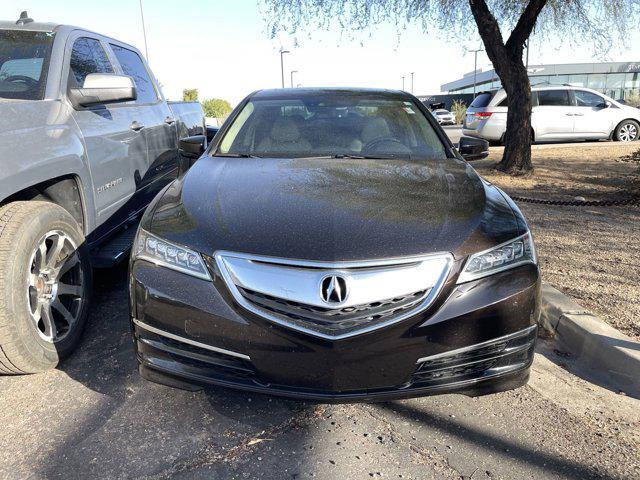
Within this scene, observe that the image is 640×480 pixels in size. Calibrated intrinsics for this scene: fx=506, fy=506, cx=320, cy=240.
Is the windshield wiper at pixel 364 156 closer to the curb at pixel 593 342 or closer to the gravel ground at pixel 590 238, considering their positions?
the curb at pixel 593 342

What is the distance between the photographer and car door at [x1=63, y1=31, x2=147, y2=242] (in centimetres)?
342

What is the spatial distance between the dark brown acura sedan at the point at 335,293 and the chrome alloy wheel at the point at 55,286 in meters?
0.75

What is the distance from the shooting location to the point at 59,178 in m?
3.08

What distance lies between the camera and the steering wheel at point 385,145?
3479 millimetres

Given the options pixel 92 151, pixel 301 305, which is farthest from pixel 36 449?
pixel 92 151

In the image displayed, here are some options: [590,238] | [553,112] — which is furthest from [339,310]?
[553,112]

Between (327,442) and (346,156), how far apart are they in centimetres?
183

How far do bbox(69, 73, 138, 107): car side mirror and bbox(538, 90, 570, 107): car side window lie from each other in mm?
13690

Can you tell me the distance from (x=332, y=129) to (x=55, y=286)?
207 centimetres

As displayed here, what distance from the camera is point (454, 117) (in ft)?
124

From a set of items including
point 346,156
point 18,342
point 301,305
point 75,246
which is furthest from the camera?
point 346,156

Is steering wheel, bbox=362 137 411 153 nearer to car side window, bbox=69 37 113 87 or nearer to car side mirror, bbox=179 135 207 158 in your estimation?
car side mirror, bbox=179 135 207 158

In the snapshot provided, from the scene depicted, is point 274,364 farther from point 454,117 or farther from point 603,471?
point 454,117

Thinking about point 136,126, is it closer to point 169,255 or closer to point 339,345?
point 169,255
